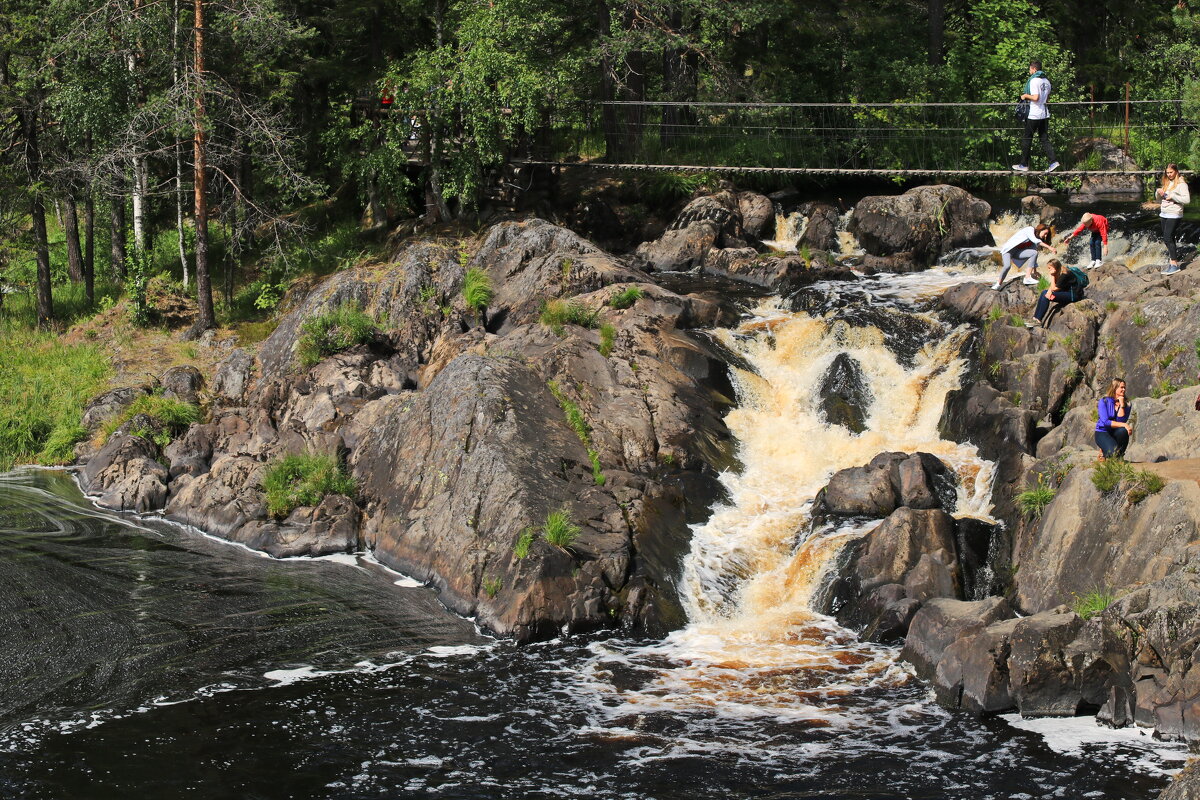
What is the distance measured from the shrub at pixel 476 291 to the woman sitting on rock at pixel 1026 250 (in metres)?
9.56

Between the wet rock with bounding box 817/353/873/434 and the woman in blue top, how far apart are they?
4953 millimetres

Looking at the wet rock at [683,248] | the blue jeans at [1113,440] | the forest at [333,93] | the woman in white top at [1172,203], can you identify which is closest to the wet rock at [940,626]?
the blue jeans at [1113,440]

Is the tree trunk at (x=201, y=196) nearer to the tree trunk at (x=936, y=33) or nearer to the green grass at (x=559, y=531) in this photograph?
the green grass at (x=559, y=531)

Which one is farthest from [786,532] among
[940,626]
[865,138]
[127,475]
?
[865,138]

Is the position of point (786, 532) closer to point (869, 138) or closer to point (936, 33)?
point (869, 138)

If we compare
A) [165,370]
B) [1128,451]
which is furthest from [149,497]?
[1128,451]

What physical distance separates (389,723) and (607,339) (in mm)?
9533

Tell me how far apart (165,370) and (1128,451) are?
62.1 feet

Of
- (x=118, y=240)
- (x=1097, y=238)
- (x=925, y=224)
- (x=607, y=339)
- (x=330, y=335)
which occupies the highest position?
(x=118, y=240)

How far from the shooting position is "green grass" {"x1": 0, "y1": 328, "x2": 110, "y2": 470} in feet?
78.1

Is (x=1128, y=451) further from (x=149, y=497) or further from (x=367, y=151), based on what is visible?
(x=367, y=151)

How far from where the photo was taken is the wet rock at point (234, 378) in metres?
23.8

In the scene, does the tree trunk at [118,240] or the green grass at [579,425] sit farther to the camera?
the tree trunk at [118,240]

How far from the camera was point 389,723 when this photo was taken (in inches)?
Answer: 511
